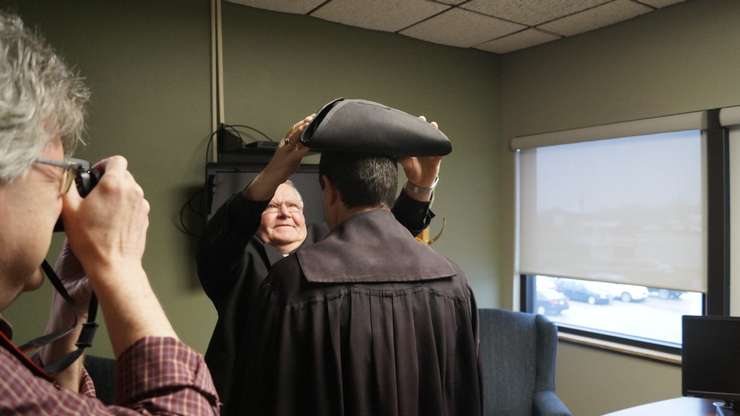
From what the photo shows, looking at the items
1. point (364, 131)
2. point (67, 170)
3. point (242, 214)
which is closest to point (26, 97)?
point (67, 170)

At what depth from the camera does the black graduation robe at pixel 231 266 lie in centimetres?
147

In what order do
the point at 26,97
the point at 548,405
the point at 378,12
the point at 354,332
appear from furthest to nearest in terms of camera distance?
1. the point at 378,12
2. the point at 548,405
3. the point at 354,332
4. the point at 26,97

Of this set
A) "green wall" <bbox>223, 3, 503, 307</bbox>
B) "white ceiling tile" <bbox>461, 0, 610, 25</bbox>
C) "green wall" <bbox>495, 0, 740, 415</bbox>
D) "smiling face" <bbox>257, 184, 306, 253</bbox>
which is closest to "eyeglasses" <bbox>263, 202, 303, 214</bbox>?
"smiling face" <bbox>257, 184, 306, 253</bbox>

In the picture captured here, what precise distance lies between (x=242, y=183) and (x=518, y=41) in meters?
1.96

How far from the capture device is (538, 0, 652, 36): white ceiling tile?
A: 2.84m

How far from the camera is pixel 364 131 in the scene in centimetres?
128

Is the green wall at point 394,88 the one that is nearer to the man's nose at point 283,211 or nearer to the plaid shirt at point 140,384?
the man's nose at point 283,211

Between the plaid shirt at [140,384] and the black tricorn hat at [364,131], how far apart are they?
71cm

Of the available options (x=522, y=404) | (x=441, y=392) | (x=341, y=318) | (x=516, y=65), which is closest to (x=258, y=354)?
(x=341, y=318)

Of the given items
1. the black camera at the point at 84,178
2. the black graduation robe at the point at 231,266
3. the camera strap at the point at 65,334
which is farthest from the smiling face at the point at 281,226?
the black camera at the point at 84,178

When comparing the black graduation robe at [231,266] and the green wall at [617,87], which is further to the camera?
the green wall at [617,87]

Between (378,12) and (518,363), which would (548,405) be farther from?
(378,12)

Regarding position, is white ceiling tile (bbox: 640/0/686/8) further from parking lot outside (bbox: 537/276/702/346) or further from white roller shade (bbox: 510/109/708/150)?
parking lot outside (bbox: 537/276/702/346)

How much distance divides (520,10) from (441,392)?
Answer: 2230 mm
